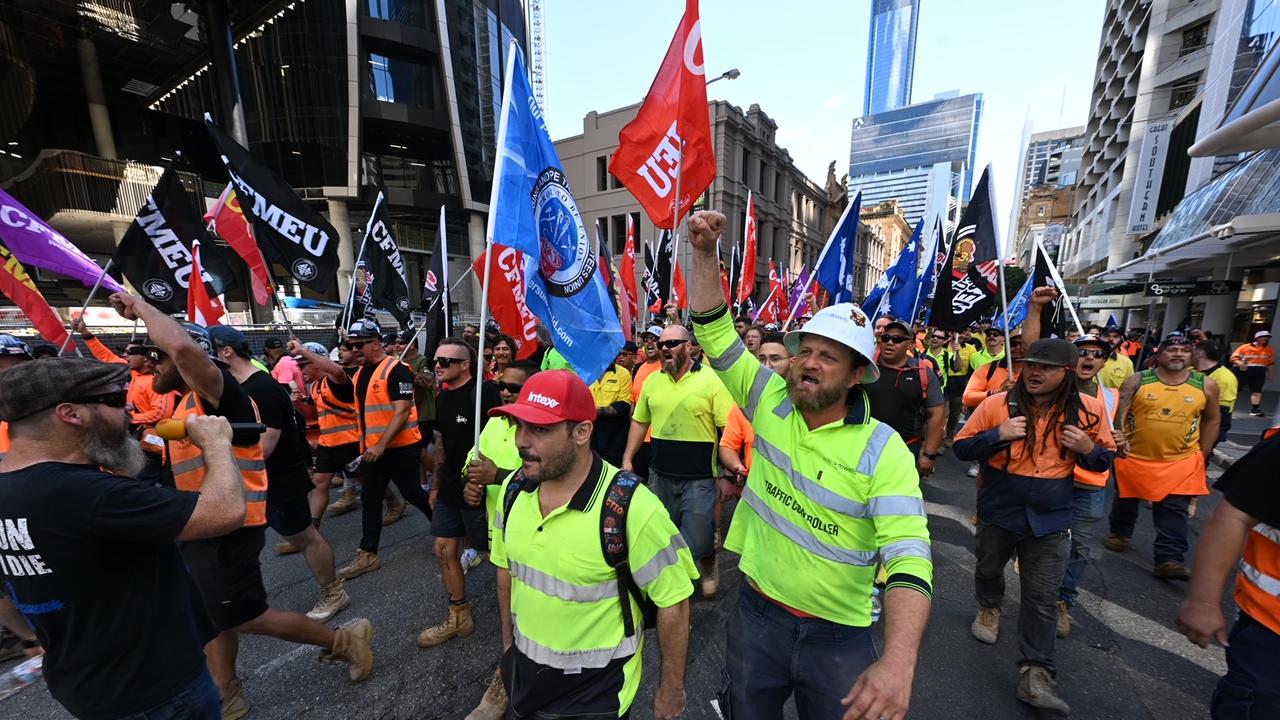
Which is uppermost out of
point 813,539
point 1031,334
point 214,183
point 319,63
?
point 319,63

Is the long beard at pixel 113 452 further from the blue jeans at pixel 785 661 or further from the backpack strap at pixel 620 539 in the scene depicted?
the blue jeans at pixel 785 661

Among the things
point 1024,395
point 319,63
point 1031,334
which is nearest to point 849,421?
point 1024,395

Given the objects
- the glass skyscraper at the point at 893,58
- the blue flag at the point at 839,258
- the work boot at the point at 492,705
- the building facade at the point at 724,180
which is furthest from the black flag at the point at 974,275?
the glass skyscraper at the point at 893,58

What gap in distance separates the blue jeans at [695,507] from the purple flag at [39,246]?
18.9 ft

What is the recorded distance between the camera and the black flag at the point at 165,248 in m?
5.56

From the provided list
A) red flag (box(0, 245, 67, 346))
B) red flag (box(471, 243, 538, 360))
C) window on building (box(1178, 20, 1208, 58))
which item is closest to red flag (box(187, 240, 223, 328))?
red flag (box(0, 245, 67, 346))

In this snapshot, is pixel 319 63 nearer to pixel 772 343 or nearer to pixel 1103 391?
pixel 772 343

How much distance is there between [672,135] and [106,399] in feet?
11.8

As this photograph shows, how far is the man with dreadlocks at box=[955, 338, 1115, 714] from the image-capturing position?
2832 mm

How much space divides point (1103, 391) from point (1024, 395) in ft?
4.25

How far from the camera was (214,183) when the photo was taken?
25.1 m

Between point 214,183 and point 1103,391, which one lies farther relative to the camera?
point 214,183

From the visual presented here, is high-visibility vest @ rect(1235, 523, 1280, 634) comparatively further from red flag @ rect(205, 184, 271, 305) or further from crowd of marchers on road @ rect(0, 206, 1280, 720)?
red flag @ rect(205, 184, 271, 305)

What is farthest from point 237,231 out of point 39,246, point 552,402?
point 552,402
